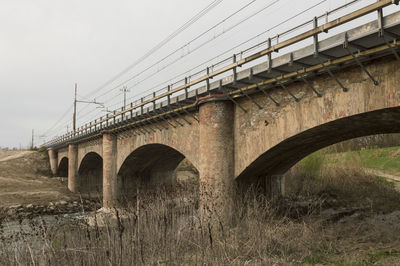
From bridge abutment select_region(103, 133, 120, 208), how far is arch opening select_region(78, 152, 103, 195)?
852 cm

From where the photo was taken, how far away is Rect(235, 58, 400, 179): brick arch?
276 inches

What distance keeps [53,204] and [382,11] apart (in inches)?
1010

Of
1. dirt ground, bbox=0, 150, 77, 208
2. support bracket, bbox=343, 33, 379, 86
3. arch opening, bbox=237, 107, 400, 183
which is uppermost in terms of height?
support bracket, bbox=343, 33, 379, 86

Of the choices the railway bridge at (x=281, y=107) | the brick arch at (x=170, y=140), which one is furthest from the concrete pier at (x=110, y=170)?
the railway bridge at (x=281, y=107)

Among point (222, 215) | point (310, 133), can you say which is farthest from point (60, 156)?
point (310, 133)

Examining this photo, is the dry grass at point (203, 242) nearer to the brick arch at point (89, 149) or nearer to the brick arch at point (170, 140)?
the brick arch at point (170, 140)

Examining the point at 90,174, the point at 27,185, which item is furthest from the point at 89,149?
the point at 27,185

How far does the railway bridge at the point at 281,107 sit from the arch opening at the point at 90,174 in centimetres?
1571

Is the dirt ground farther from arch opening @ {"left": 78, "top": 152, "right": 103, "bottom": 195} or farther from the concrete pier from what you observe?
the concrete pier

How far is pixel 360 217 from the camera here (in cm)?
1286

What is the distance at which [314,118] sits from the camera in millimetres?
8305

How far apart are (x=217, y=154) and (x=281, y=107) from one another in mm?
2889

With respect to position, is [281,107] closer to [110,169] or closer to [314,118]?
[314,118]

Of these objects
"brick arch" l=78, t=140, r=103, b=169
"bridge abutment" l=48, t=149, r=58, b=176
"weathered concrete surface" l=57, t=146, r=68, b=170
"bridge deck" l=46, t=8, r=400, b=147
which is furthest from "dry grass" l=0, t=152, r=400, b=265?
"bridge abutment" l=48, t=149, r=58, b=176
